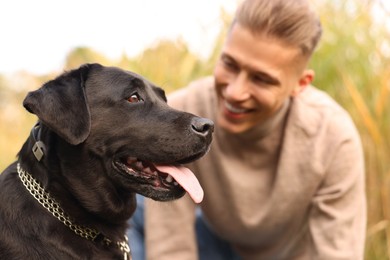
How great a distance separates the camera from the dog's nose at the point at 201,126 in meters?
2.59

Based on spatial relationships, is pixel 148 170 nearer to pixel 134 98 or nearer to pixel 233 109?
pixel 134 98

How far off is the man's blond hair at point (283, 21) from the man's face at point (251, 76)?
0.04m

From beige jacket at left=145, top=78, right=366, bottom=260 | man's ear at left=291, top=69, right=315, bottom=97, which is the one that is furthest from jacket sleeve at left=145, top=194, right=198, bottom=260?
man's ear at left=291, top=69, right=315, bottom=97

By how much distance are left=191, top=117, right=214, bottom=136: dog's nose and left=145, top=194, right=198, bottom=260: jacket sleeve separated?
1.02 metres

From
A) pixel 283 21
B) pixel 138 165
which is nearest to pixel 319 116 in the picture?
pixel 283 21

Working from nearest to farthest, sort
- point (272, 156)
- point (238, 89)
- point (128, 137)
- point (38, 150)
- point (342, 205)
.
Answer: point (38, 150) → point (128, 137) → point (238, 89) → point (342, 205) → point (272, 156)

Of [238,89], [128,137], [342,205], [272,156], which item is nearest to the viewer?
[128,137]

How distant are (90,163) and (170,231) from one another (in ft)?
3.58

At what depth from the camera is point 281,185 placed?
141 inches

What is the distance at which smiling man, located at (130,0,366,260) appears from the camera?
11.0 ft

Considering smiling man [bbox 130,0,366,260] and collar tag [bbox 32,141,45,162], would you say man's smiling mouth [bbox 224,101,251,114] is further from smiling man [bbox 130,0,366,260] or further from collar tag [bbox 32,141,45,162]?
collar tag [bbox 32,141,45,162]

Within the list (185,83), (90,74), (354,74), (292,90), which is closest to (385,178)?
(354,74)

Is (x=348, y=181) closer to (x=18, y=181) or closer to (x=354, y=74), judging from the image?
(x=354, y=74)

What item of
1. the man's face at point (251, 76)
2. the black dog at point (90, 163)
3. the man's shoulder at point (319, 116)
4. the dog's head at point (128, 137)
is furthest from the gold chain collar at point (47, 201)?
the man's shoulder at point (319, 116)
